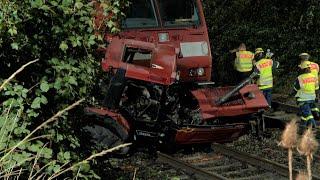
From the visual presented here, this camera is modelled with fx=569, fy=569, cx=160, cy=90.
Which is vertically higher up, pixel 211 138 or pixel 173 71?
pixel 173 71

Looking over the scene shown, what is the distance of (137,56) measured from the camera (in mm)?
9930

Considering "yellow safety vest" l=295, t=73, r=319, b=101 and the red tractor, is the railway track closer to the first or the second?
the red tractor

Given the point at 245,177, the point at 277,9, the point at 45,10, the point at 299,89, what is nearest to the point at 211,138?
the point at 245,177

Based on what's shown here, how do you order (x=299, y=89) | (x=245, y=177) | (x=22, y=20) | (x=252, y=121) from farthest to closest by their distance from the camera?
(x=299, y=89) < (x=252, y=121) < (x=245, y=177) < (x=22, y=20)

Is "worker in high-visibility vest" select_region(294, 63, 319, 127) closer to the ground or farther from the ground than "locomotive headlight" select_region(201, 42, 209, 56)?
closer to the ground

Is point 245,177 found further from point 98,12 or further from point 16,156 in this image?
point 16,156

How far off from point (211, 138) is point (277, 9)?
10.8 meters

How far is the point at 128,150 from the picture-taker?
9391 mm

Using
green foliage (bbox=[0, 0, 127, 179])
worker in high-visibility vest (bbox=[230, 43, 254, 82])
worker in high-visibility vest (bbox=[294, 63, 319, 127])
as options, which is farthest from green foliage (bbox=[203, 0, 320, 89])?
green foliage (bbox=[0, 0, 127, 179])

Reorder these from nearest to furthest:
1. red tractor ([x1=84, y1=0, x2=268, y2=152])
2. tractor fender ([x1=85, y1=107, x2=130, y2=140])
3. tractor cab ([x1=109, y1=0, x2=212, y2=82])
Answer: tractor fender ([x1=85, y1=107, x2=130, y2=140])
red tractor ([x1=84, y1=0, x2=268, y2=152])
tractor cab ([x1=109, y1=0, x2=212, y2=82])

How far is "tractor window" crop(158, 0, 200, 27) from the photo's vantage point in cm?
1091

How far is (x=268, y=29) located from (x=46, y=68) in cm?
1499

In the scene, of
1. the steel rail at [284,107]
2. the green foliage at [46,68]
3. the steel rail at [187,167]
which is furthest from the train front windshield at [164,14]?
the green foliage at [46,68]

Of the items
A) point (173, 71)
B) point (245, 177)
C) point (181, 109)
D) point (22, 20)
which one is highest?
point (22, 20)
